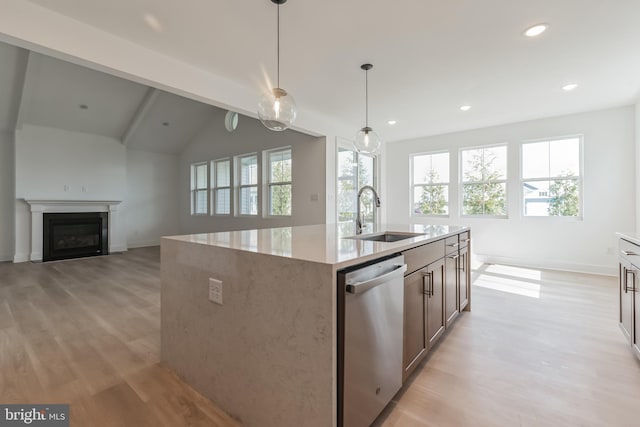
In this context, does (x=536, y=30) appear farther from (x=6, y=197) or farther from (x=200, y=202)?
(x=6, y=197)

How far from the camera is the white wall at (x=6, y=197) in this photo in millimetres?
5840

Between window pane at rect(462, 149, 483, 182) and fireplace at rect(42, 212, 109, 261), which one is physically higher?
window pane at rect(462, 149, 483, 182)

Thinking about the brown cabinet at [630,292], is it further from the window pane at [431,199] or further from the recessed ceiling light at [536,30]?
the window pane at [431,199]

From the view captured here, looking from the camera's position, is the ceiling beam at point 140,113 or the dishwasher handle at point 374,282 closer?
the dishwasher handle at point 374,282

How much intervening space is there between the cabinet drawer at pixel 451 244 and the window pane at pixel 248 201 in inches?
193

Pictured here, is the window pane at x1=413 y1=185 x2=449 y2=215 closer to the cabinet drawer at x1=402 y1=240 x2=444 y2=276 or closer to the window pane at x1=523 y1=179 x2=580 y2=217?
the window pane at x1=523 y1=179 x2=580 y2=217

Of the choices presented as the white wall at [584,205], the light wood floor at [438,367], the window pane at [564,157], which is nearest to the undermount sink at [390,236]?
the light wood floor at [438,367]

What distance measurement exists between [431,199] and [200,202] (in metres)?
6.03

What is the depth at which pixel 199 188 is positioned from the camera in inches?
321

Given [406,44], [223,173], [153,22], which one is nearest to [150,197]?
[223,173]

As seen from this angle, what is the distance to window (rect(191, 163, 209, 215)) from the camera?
798 cm

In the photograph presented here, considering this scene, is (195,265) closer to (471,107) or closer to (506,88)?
(506,88)

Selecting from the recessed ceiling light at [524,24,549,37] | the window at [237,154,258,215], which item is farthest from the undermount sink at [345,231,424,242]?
the window at [237,154,258,215]

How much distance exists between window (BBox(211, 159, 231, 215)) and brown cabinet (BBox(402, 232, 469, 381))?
595 centimetres
